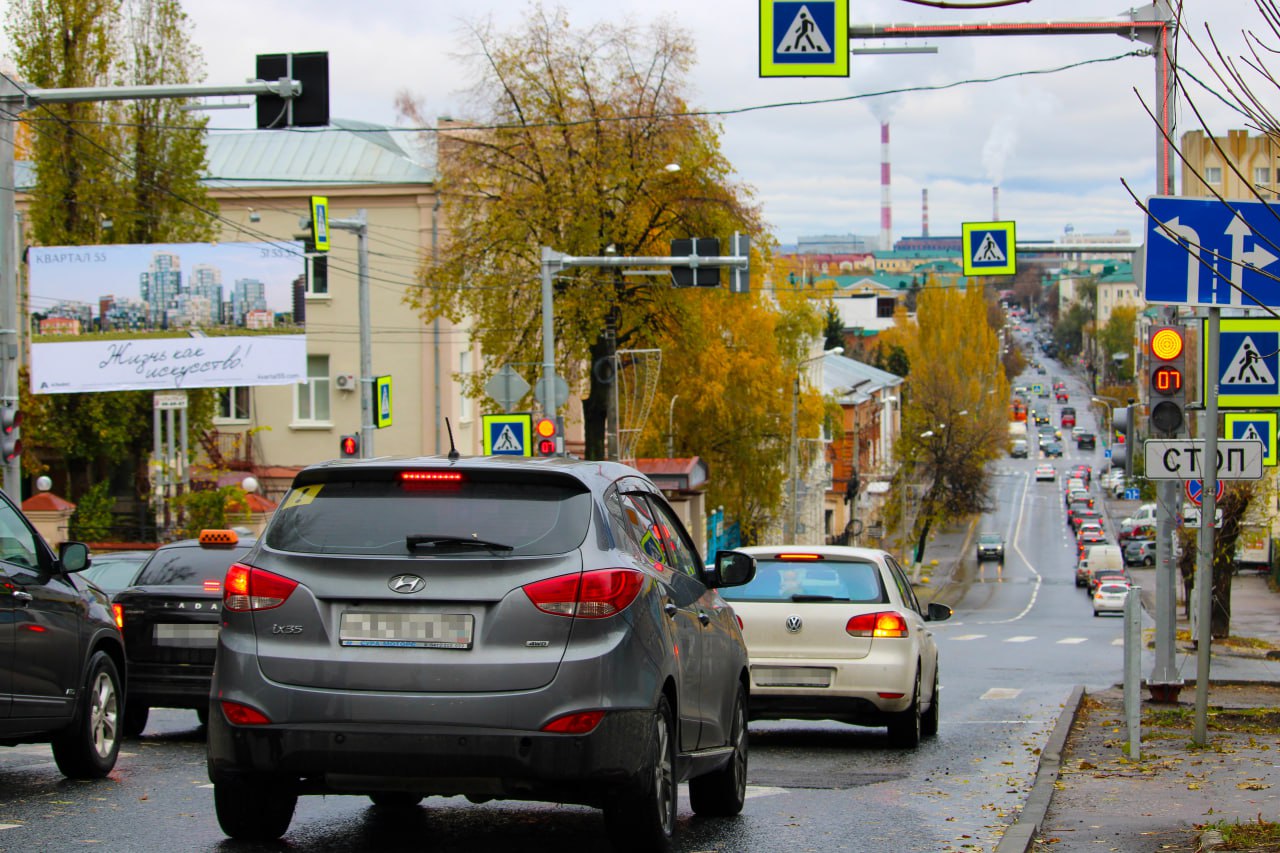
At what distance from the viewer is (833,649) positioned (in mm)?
12781

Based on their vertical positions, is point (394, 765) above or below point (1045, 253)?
below

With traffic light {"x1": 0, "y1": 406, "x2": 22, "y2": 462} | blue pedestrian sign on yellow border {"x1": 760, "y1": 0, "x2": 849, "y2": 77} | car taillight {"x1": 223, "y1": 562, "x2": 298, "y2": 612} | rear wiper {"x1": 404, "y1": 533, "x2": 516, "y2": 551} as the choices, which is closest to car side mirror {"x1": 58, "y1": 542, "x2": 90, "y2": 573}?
car taillight {"x1": 223, "y1": 562, "x2": 298, "y2": 612}

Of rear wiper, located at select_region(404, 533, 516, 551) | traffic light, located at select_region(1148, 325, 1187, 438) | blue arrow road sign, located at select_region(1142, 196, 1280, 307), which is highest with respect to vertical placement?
blue arrow road sign, located at select_region(1142, 196, 1280, 307)

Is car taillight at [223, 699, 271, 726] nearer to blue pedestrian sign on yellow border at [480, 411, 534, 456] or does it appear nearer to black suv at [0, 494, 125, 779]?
black suv at [0, 494, 125, 779]

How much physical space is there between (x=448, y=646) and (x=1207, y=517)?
6.51 m

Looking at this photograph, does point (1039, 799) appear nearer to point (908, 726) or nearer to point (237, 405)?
point (908, 726)

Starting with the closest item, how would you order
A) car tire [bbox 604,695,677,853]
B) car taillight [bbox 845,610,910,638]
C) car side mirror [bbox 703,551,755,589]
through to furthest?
car tire [bbox 604,695,677,853]
car side mirror [bbox 703,551,755,589]
car taillight [bbox 845,610,910,638]

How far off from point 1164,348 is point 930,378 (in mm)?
81809

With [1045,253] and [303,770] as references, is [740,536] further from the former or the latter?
[303,770]

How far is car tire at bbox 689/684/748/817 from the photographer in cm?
866

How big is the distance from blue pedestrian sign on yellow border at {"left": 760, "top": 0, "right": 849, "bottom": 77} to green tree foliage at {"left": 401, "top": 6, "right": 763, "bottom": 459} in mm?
24912

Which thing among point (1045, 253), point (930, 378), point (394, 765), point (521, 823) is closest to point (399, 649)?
point (394, 765)

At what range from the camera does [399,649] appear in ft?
21.3

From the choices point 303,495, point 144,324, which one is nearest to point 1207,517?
point 303,495
